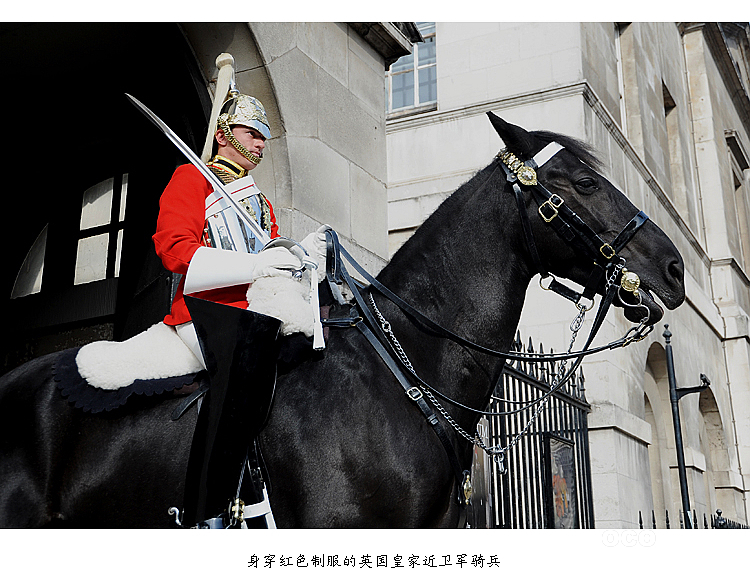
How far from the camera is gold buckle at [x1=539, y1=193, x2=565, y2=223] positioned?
3602 millimetres

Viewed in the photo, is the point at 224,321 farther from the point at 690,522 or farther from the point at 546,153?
the point at 690,522

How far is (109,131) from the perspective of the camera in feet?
24.1

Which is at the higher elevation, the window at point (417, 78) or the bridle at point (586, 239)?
the window at point (417, 78)

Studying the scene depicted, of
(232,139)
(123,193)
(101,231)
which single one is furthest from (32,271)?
(232,139)

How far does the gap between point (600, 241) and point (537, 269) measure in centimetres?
30

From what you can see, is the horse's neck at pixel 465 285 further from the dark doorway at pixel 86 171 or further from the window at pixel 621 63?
the window at pixel 621 63

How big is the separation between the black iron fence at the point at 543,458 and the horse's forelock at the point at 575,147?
347cm

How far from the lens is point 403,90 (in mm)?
15422

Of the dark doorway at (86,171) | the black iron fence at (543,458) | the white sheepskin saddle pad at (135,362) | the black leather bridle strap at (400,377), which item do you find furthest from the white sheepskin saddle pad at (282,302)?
the black iron fence at (543,458)

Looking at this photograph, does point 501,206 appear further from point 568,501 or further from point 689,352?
point 689,352

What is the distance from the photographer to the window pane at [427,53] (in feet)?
50.2

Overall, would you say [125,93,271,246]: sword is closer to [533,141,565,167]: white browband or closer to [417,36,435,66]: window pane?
[533,141,565,167]: white browband

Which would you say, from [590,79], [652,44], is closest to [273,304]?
[590,79]
